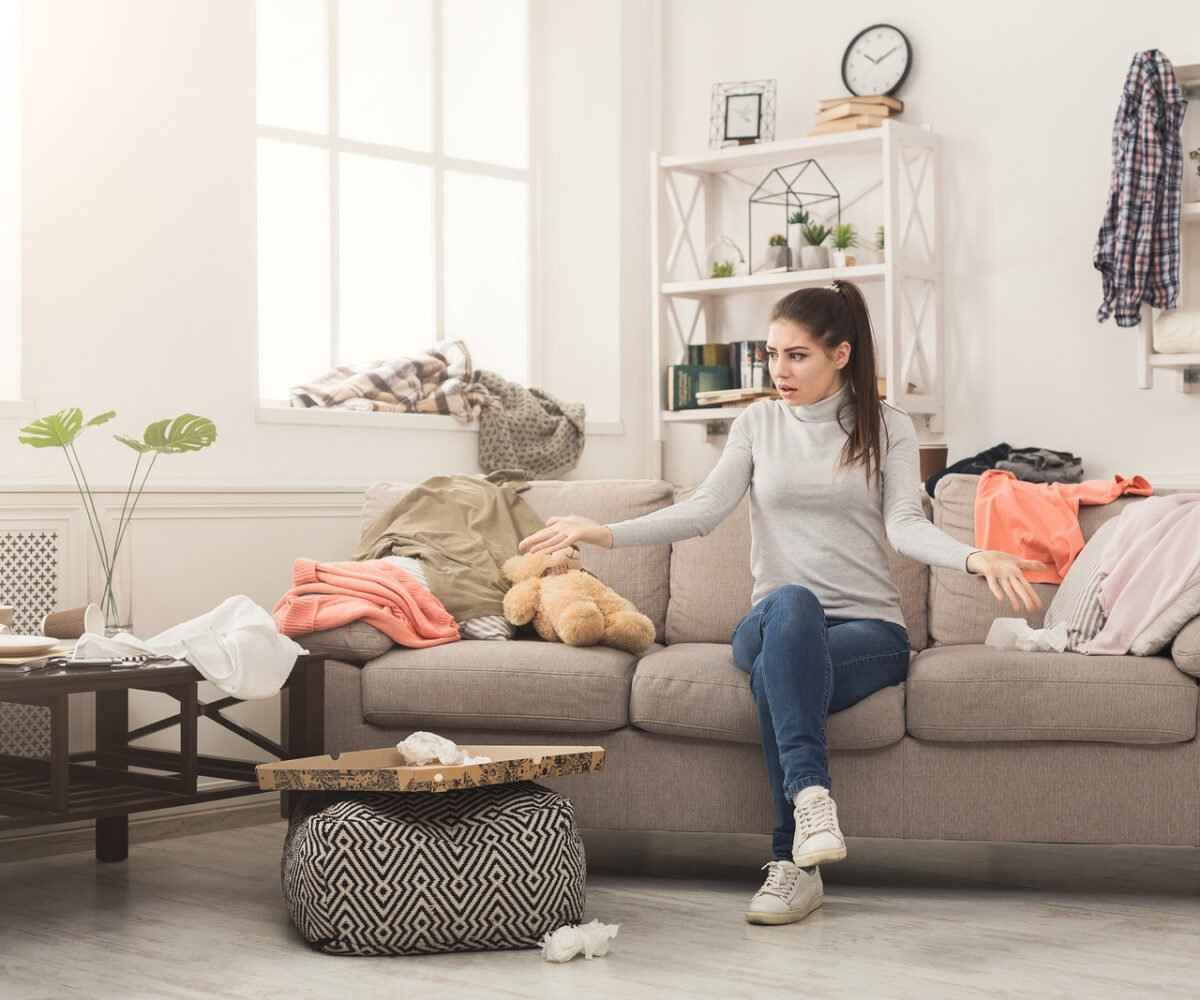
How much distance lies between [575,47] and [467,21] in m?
0.34

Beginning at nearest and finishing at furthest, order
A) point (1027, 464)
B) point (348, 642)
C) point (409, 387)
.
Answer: point (348, 642) < point (1027, 464) < point (409, 387)

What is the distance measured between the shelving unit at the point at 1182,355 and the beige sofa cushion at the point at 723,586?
33.2 inches

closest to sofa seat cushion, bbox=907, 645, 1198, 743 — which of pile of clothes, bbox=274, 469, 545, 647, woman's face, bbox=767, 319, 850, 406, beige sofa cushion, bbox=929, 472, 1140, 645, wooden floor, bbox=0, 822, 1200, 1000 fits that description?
wooden floor, bbox=0, 822, 1200, 1000

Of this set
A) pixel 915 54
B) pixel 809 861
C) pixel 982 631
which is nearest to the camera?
pixel 809 861

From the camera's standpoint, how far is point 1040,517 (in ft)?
11.3

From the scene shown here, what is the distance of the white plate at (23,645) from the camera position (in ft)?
9.04

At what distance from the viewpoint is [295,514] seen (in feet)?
13.1

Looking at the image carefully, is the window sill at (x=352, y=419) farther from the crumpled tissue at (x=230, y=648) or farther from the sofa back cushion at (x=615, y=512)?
the crumpled tissue at (x=230, y=648)

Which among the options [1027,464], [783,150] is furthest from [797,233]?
[1027,464]

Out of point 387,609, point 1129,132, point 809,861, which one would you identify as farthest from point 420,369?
point 809,861

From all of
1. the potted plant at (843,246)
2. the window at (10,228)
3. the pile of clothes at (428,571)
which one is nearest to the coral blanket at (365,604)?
the pile of clothes at (428,571)

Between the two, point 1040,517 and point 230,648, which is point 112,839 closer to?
point 230,648

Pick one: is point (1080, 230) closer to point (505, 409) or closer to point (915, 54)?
point (915, 54)

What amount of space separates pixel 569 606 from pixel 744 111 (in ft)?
6.70
